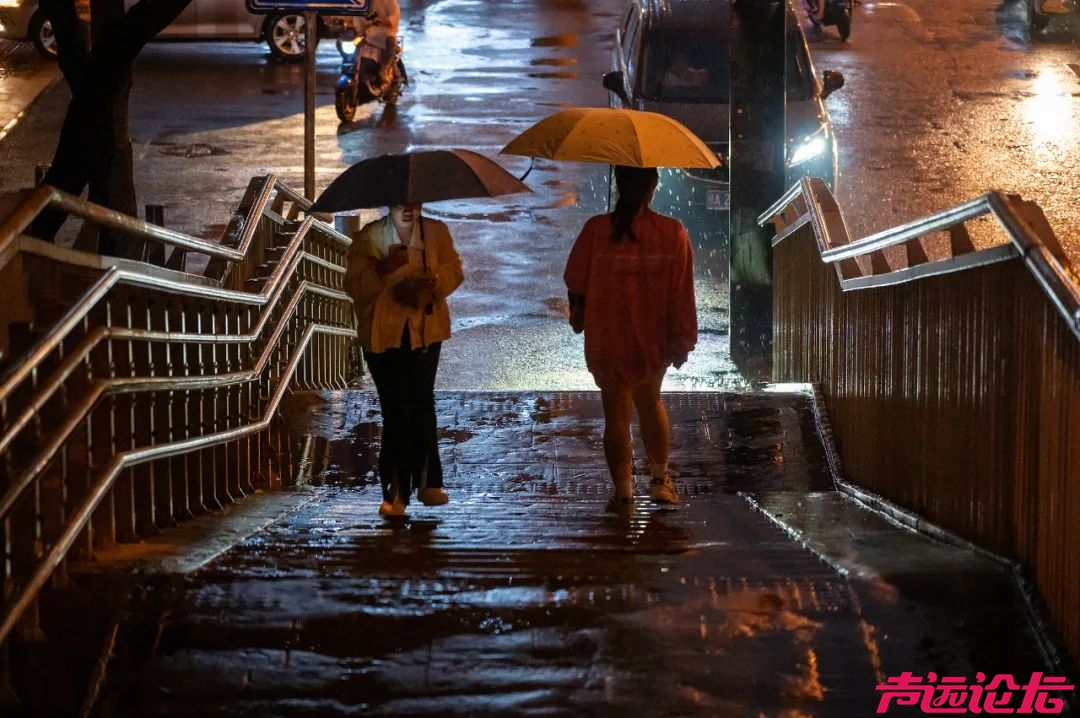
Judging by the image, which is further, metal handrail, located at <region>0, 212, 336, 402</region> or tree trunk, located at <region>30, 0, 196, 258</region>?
tree trunk, located at <region>30, 0, 196, 258</region>

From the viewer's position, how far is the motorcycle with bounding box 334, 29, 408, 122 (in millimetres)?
19781

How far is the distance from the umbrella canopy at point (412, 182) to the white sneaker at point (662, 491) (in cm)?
154

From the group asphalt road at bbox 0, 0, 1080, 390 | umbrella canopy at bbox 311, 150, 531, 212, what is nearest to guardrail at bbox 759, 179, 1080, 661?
umbrella canopy at bbox 311, 150, 531, 212

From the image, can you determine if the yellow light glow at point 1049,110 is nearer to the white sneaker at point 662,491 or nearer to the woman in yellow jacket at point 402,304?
the white sneaker at point 662,491

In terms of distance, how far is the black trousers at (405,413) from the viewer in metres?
6.80

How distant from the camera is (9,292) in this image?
492 cm

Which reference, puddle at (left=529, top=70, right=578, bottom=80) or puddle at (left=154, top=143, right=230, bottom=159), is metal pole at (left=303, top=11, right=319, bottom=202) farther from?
puddle at (left=529, top=70, right=578, bottom=80)

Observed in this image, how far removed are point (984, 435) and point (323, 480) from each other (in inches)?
169

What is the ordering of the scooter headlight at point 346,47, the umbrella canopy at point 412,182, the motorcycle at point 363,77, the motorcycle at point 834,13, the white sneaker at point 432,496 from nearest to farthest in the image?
the umbrella canopy at point 412,182 < the white sneaker at point 432,496 < the motorcycle at point 363,77 < the scooter headlight at point 346,47 < the motorcycle at point 834,13

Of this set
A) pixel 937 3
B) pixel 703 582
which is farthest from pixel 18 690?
pixel 937 3

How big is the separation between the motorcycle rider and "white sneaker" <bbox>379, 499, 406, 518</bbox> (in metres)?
13.9

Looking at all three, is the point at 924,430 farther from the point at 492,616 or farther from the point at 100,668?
the point at 100,668

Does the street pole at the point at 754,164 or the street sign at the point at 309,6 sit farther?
the street sign at the point at 309,6

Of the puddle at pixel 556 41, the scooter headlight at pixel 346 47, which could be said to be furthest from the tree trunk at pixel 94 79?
the puddle at pixel 556 41
